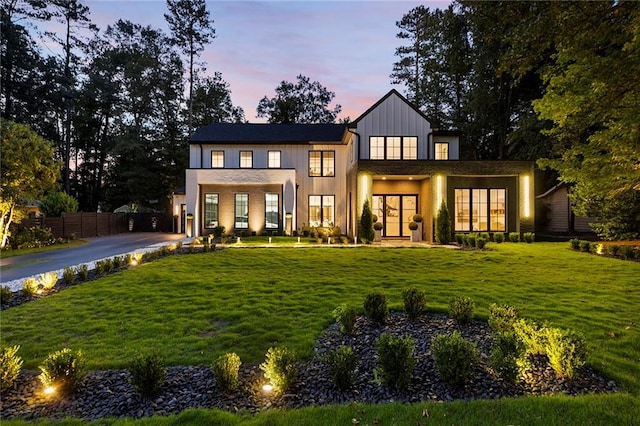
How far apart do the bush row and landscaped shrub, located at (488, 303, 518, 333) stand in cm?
976

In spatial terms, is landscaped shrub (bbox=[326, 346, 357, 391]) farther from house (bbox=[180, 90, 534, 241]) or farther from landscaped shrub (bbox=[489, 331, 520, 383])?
house (bbox=[180, 90, 534, 241])

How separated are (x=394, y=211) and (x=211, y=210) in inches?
441

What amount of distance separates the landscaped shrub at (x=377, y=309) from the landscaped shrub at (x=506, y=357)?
1.74 meters

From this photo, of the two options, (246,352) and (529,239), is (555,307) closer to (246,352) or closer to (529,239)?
(246,352)

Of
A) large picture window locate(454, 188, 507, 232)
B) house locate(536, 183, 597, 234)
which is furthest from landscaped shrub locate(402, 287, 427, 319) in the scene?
house locate(536, 183, 597, 234)

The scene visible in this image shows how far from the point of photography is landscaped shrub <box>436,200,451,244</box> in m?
15.5

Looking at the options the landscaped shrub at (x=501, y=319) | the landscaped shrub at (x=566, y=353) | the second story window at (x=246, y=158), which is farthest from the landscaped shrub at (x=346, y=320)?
the second story window at (x=246, y=158)

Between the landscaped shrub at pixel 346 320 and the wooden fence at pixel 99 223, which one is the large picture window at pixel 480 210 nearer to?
the landscaped shrub at pixel 346 320

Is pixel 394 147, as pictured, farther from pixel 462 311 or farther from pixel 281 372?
pixel 281 372

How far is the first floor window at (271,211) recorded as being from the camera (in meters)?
20.0

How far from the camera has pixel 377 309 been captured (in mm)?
5047

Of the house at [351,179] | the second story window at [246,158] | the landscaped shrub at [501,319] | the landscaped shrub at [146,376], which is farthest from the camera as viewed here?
the second story window at [246,158]

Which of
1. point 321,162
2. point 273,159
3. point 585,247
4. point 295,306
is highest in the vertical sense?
point 273,159

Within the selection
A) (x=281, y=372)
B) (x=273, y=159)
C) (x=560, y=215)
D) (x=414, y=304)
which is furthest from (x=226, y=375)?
(x=560, y=215)
